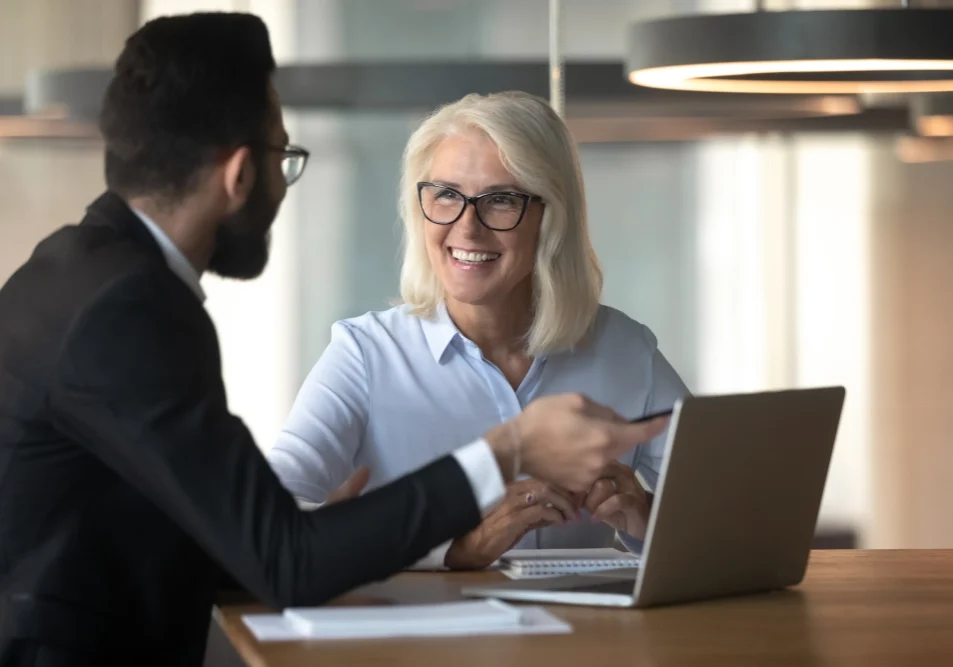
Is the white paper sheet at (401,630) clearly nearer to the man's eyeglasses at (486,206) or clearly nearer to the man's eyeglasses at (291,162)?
the man's eyeglasses at (291,162)

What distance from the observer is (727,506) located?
1742 millimetres

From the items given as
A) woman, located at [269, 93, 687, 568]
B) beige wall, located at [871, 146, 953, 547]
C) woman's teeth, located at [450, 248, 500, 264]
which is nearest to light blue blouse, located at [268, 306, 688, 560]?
woman, located at [269, 93, 687, 568]

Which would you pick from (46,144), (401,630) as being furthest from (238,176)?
(46,144)

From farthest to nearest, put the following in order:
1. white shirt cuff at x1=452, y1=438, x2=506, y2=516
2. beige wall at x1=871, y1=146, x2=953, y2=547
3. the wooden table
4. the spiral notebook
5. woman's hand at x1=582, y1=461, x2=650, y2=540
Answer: beige wall at x1=871, y1=146, x2=953, y2=547, woman's hand at x1=582, y1=461, x2=650, y2=540, the spiral notebook, white shirt cuff at x1=452, y1=438, x2=506, y2=516, the wooden table

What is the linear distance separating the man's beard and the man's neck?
3 cm

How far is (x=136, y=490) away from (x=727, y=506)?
0.68 m

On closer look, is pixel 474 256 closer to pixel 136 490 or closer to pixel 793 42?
pixel 793 42

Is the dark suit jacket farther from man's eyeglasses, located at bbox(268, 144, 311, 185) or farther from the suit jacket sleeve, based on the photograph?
man's eyeglasses, located at bbox(268, 144, 311, 185)

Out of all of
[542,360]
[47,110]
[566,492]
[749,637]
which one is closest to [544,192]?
[542,360]

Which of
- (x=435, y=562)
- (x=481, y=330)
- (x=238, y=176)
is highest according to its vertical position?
(x=238, y=176)

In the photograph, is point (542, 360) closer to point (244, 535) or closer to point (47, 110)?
point (244, 535)

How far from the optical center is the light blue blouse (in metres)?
2.41

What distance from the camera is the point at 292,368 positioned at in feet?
13.4

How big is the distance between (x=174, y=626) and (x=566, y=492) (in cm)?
67
